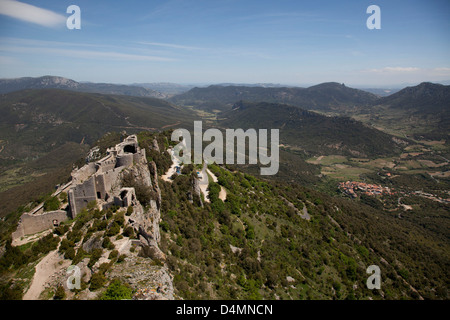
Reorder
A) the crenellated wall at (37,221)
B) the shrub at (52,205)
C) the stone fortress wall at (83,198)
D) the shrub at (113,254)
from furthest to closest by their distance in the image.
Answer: the shrub at (52,205) → the stone fortress wall at (83,198) → the crenellated wall at (37,221) → the shrub at (113,254)

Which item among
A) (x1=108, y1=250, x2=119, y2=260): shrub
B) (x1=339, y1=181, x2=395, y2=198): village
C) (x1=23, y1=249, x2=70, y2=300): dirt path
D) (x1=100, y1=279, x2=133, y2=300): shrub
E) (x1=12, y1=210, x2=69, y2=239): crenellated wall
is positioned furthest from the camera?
(x1=339, y1=181, x2=395, y2=198): village

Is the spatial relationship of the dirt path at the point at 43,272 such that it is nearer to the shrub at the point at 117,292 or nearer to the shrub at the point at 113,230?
the shrub at the point at 113,230

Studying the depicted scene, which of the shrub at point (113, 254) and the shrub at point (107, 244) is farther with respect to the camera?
the shrub at point (107, 244)

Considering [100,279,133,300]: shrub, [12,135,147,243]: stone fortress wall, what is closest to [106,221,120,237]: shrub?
[12,135,147,243]: stone fortress wall

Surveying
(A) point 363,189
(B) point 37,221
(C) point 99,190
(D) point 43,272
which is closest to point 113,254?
(D) point 43,272

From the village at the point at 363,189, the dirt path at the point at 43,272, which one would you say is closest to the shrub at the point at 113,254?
the dirt path at the point at 43,272

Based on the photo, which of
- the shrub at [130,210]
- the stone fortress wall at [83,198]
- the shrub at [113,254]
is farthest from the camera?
the shrub at [130,210]

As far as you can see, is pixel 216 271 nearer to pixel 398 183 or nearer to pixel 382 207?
pixel 382 207

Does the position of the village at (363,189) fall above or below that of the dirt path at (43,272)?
below

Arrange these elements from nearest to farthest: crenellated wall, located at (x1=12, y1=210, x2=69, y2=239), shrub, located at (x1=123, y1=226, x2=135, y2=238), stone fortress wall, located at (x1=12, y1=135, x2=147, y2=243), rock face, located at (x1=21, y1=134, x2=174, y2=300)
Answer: rock face, located at (x1=21, y1=134, x2=174, y2=300) < shrub, located at (x1=123, y1=226, x2=135, y2=238) < crenellated wall, located at (x1=12, y1=210, x2=69, y2=239) < stone fortress wall, located at (x1=12, y1=135, x2=147, y2=243)

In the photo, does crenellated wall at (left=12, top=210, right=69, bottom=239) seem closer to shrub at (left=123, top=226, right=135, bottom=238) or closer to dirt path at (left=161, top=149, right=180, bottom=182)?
shrub at (left=123, top=226, right=135, bottom=238)

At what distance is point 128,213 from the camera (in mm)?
20594

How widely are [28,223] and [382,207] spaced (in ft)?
420
